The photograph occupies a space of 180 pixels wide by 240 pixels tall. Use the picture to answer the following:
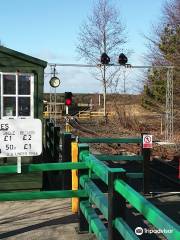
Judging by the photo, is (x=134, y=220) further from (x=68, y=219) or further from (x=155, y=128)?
(x=155, y=128)

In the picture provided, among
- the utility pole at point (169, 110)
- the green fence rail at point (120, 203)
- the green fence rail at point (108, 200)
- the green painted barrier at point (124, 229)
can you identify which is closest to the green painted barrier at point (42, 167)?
the green fence rail at point (108, 200)

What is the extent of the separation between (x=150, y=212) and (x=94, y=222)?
1950mm

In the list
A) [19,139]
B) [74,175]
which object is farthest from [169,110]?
[19,139]

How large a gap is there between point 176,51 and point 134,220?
81.1 feet

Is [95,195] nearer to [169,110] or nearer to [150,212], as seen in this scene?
[150,212]

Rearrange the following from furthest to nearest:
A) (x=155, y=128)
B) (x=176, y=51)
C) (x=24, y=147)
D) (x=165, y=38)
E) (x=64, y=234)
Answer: (x=155, y=128) → (x=165, y=38) → (x=176, y=51) → (x=64, y=234) → (x=24, y=147)

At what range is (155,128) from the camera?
36219 millimetres

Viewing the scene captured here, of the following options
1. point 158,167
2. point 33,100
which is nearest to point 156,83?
point 158,167

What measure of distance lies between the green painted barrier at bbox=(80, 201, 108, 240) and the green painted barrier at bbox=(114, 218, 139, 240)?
0.42 metres

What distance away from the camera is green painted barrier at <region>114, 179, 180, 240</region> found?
2959mm

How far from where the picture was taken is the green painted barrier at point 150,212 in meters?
2.96

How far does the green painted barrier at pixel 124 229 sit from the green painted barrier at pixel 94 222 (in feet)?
1.38

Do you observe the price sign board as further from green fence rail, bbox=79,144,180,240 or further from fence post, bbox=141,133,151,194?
fence post, bbox=141,133,151,194

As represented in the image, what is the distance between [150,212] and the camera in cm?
335
